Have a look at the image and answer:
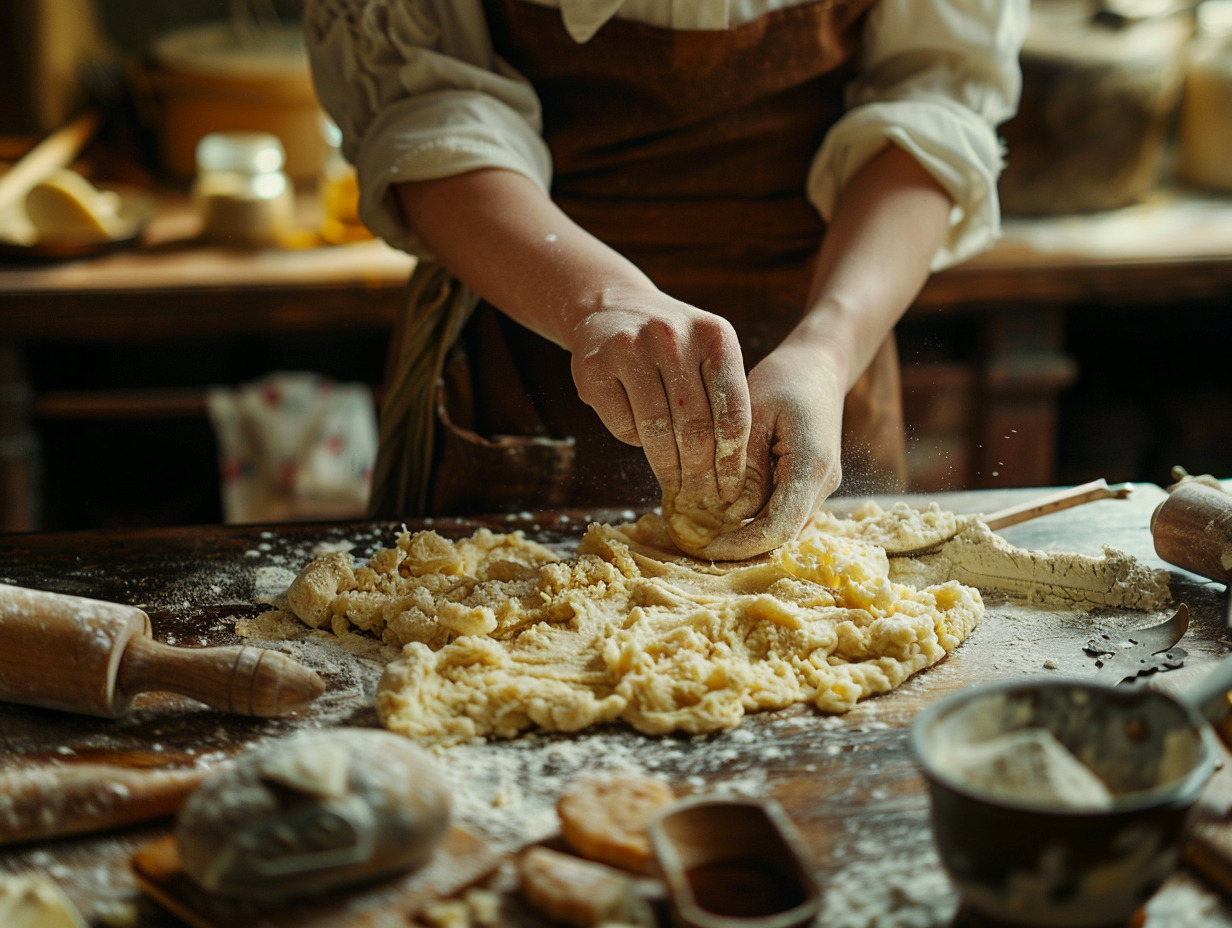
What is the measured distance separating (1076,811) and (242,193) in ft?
9.46

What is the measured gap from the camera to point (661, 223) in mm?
1987

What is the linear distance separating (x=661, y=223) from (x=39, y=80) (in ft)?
8.56

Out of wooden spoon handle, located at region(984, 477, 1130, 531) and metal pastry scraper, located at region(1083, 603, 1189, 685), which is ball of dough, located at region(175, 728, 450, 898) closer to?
metal pastry scraper, located at region(1083, 603, 1189, 685)

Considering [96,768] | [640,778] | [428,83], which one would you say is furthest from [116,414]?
[640,778]

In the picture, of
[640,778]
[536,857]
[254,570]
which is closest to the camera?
[536,857]

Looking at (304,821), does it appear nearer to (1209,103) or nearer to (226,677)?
(226,677)

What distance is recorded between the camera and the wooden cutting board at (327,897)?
3.12 feet

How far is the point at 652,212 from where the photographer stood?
1980mm

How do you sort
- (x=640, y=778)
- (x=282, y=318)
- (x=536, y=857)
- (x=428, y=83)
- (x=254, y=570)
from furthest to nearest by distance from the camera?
(x=282, y=318) < (x=428, y=83) < (x=254, y=570) < (x=640, y=778) < (x=536, y=857)

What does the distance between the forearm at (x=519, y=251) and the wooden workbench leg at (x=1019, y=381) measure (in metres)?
1.79

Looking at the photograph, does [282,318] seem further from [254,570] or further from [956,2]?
[956,2]

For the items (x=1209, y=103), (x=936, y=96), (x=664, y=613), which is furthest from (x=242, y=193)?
(x=1209, y=103)

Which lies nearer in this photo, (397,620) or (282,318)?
(397,620)

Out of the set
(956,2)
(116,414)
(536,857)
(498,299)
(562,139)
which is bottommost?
(116,414)
